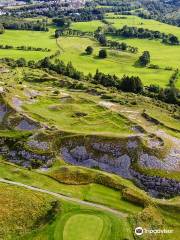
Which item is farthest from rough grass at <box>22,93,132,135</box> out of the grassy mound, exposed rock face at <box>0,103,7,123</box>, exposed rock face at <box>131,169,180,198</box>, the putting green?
the putting green

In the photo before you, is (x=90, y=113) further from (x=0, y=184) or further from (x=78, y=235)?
(x=78, y=235)

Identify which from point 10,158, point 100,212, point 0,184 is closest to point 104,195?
point 100,212

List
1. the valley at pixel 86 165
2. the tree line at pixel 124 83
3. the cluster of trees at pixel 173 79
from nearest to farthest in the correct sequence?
the valley at pixel 86 165, the tree line at pixel 124 83, the cluster of trees at pixel 173 79

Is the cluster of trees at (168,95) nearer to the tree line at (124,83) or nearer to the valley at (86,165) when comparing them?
the tree line at (124,83)

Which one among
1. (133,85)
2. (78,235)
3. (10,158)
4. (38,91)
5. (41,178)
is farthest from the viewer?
(133,85)

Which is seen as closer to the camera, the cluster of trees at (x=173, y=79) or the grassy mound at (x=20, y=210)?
the grassy mound at (x=20, y=210)

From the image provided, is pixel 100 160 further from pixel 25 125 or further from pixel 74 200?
pixel 25 125

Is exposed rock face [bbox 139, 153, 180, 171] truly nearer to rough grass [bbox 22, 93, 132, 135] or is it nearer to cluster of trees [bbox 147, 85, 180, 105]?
rough grass [bbox 22, 93, 132, 135]

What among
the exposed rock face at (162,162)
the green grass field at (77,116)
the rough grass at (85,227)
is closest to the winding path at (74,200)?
the rough grass at (85,227)
